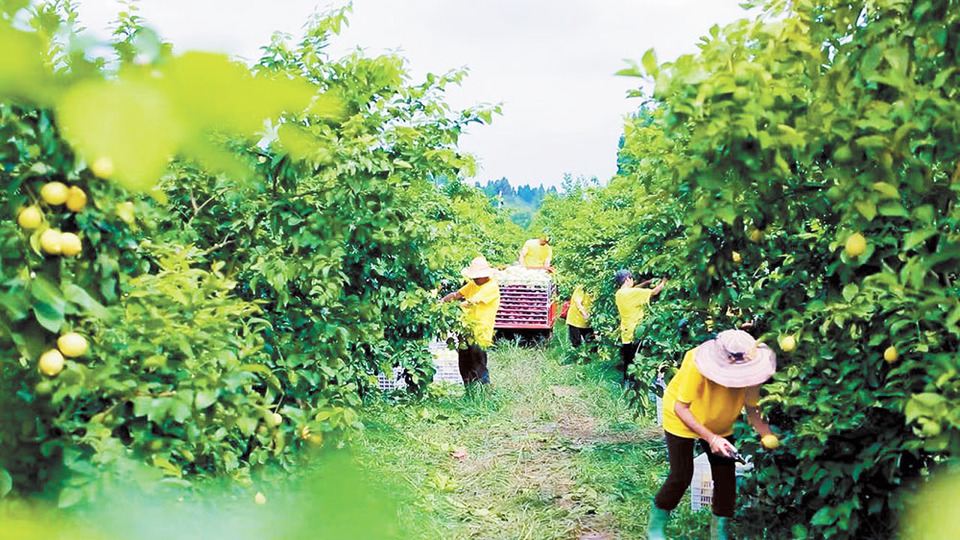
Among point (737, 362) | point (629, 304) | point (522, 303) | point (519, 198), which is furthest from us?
point (519, 198)

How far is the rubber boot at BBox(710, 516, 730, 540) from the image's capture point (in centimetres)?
409

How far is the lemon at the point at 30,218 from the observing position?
1.63 metres

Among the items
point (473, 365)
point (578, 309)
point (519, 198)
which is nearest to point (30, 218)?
point (473, 365)

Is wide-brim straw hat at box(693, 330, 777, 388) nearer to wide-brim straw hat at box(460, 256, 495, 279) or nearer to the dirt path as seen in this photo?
the dirt path

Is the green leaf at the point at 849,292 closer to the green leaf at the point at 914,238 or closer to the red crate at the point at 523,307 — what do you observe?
the green leaf at the point at 914,238

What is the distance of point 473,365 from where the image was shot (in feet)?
26.5

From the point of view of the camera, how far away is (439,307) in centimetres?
668

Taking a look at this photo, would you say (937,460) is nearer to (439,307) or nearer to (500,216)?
(439,307)

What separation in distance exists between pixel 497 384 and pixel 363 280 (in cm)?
398

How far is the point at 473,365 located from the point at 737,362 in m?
4.60

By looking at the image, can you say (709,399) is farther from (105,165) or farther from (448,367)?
(448,367)

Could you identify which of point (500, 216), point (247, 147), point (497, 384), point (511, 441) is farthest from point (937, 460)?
point (500, 216)

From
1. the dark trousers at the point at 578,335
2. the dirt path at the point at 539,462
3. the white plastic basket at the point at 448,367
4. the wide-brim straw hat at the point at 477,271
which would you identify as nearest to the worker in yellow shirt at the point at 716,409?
the dirt path at the point at 539,462

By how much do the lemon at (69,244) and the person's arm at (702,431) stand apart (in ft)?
9.57
